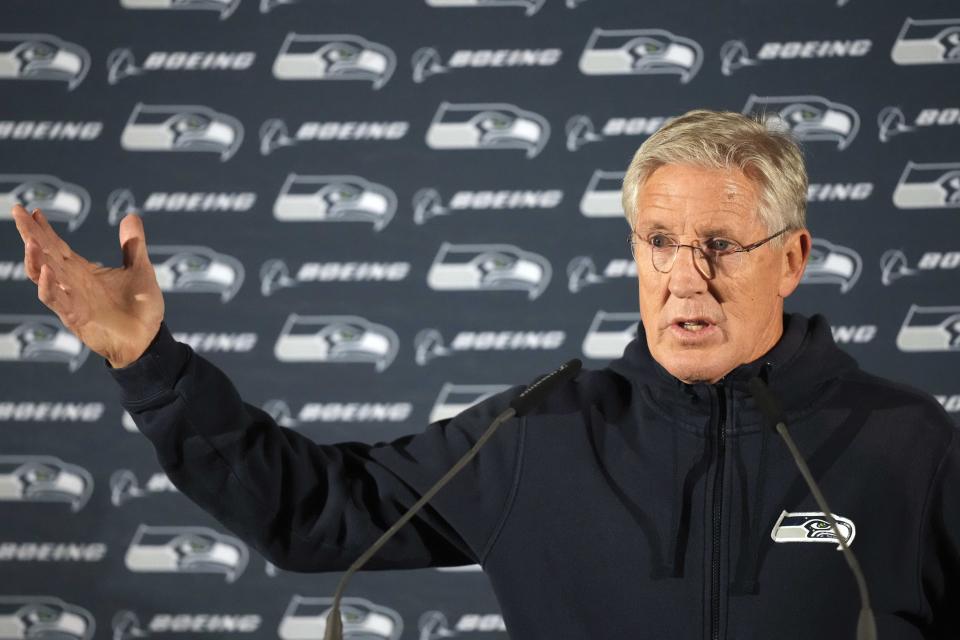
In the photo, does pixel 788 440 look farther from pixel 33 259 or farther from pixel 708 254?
pixel 33 259

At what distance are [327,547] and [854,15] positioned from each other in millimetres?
2762

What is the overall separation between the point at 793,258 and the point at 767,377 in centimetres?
20

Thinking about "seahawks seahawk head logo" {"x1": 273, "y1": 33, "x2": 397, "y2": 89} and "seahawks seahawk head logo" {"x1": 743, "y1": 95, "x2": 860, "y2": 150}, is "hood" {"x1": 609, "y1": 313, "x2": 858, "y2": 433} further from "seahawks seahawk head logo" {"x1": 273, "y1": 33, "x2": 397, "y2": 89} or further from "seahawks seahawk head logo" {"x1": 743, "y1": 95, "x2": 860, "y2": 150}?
"seahawks seahawk head logo" {"x1": 273, "y1": 33, "x2": 397, "y2": 89}

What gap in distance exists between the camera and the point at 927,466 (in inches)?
58.6

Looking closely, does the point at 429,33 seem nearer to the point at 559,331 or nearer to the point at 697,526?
the point at 559,331

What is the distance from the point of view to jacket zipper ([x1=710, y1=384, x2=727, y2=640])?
4.68 feet

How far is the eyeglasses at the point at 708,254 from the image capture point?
1.54 metres

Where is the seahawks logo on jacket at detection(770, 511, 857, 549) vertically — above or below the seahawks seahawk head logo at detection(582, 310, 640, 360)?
above

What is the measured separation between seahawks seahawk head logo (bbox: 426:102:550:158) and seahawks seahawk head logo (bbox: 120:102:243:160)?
65 centimetres

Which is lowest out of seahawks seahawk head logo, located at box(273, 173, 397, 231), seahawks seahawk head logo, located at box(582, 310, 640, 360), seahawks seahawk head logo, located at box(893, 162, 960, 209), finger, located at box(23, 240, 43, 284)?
seahawks seahawk head logo, located at box(582, 310, 640, 360)

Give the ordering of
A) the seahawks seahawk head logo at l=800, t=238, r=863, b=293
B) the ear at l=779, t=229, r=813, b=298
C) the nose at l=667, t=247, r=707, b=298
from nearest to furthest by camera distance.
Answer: the nose at l=667, t=247, r=707, b=298 < the ear at l=779, t=229, r=813, b=298 < the seahawks seahawk head logo at l=800, t=238, r=863, b=293

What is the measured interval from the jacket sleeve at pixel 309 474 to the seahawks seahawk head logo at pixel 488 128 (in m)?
2.03

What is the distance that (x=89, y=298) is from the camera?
1.36 meters

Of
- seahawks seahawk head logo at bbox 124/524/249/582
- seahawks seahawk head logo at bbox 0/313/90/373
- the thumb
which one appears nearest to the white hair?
the thumb
